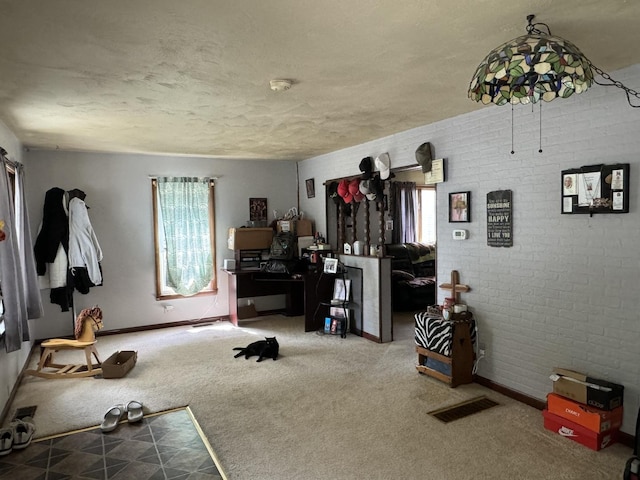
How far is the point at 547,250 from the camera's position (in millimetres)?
3244

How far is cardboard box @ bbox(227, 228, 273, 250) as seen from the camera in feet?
20.5

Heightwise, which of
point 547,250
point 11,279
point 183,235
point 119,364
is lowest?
point 119,364

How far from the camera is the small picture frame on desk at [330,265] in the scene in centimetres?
543

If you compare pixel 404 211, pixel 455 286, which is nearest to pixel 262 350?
pixel 455 286

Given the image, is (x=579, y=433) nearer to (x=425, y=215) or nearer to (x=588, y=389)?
(x=588, y=389)

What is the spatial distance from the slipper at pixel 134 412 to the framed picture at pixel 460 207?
10.2 ft

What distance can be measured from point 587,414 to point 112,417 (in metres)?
3.28

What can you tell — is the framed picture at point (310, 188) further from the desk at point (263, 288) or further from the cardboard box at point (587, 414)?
the cardboard box at point (587, 414)

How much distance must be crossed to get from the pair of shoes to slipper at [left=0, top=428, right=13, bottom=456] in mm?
536

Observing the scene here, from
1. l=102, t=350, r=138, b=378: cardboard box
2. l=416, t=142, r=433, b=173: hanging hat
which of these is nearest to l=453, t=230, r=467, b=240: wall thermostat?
l=416, t=142, r=433, b=173: hanging hat

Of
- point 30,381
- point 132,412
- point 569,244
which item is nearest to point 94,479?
point 132,412

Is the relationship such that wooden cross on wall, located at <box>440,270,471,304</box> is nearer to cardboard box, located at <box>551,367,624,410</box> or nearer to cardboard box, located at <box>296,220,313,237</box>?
cardboard box, located at <box>551,367,624,410</box>

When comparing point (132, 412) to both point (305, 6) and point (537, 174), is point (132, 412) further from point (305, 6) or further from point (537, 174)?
point (537, 174)

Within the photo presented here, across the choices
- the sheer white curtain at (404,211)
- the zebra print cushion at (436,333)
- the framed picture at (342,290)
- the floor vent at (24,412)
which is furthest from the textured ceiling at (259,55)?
the sheer white curtain at (404,211)
